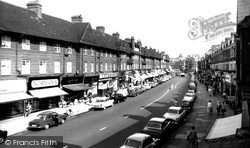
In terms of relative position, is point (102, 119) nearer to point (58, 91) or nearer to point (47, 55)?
point (58, 91)

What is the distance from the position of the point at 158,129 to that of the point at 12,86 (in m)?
15.8

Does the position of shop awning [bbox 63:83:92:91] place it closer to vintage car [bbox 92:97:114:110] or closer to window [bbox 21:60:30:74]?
vintage car [bbox 92:97:114:110]

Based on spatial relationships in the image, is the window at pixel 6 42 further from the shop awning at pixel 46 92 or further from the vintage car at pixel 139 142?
the vintage car at pixel 139 142

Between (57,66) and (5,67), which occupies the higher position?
(57,66)

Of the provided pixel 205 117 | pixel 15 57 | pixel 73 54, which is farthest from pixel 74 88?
pixel 205 117

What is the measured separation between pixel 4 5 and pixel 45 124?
48.5 feet

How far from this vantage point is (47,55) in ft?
88.0

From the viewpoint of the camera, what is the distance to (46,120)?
18.0 meters

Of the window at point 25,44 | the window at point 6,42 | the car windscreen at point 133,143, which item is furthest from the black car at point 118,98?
the car windscreen at point 133,143

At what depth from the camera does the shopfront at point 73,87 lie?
29606 mm

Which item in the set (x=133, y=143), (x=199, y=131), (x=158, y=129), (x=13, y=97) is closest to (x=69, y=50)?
(x=13, y=97)

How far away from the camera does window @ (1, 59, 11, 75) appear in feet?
69.2

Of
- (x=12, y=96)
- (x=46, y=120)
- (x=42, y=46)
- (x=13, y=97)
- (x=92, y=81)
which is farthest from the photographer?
(x=92, y=81)

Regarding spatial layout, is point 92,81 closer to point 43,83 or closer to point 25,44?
point 43,83
